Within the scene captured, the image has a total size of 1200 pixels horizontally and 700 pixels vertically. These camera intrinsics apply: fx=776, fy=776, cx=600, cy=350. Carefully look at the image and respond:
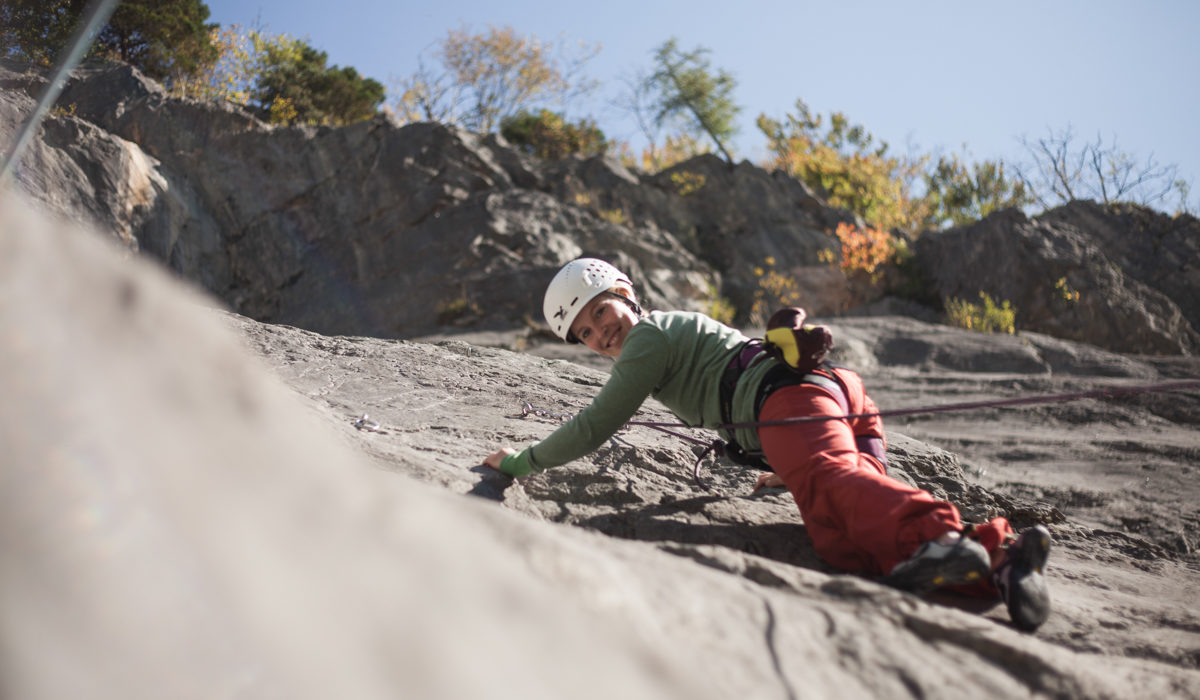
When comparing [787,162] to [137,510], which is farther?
[787,162]

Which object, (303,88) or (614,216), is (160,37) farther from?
(614,216)

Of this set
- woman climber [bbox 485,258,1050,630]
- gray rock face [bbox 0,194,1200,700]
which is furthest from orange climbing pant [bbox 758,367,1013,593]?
gray rock face [bbox 0,194,1200,700]

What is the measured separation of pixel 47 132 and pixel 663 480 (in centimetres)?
1035

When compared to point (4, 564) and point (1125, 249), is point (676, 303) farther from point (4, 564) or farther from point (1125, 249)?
point (4, 564)

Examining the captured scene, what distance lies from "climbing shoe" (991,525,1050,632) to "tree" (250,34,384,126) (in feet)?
45.5

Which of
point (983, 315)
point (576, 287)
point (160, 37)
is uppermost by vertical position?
point (983, 315)

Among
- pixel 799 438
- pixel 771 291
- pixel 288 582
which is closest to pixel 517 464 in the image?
pixel 799 438

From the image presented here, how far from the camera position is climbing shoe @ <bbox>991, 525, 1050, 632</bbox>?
5.69 feet

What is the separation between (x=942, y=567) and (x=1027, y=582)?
18 cm

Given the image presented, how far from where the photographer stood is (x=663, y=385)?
2.77m

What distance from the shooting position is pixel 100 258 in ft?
3.01

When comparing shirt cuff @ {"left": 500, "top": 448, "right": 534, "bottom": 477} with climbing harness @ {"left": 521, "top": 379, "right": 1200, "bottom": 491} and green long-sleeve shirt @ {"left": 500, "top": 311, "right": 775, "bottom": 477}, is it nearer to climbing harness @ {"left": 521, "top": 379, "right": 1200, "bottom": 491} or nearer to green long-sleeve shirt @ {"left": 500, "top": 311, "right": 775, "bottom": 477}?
green long-sleeve shirt @ {"left": 500, "top": 311, "right": 775, "bottom": 477}

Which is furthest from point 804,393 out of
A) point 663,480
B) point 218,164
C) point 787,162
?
point 787,162

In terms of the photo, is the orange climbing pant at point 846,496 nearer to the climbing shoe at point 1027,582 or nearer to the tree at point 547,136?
the climbing shoe at point 1027,582
